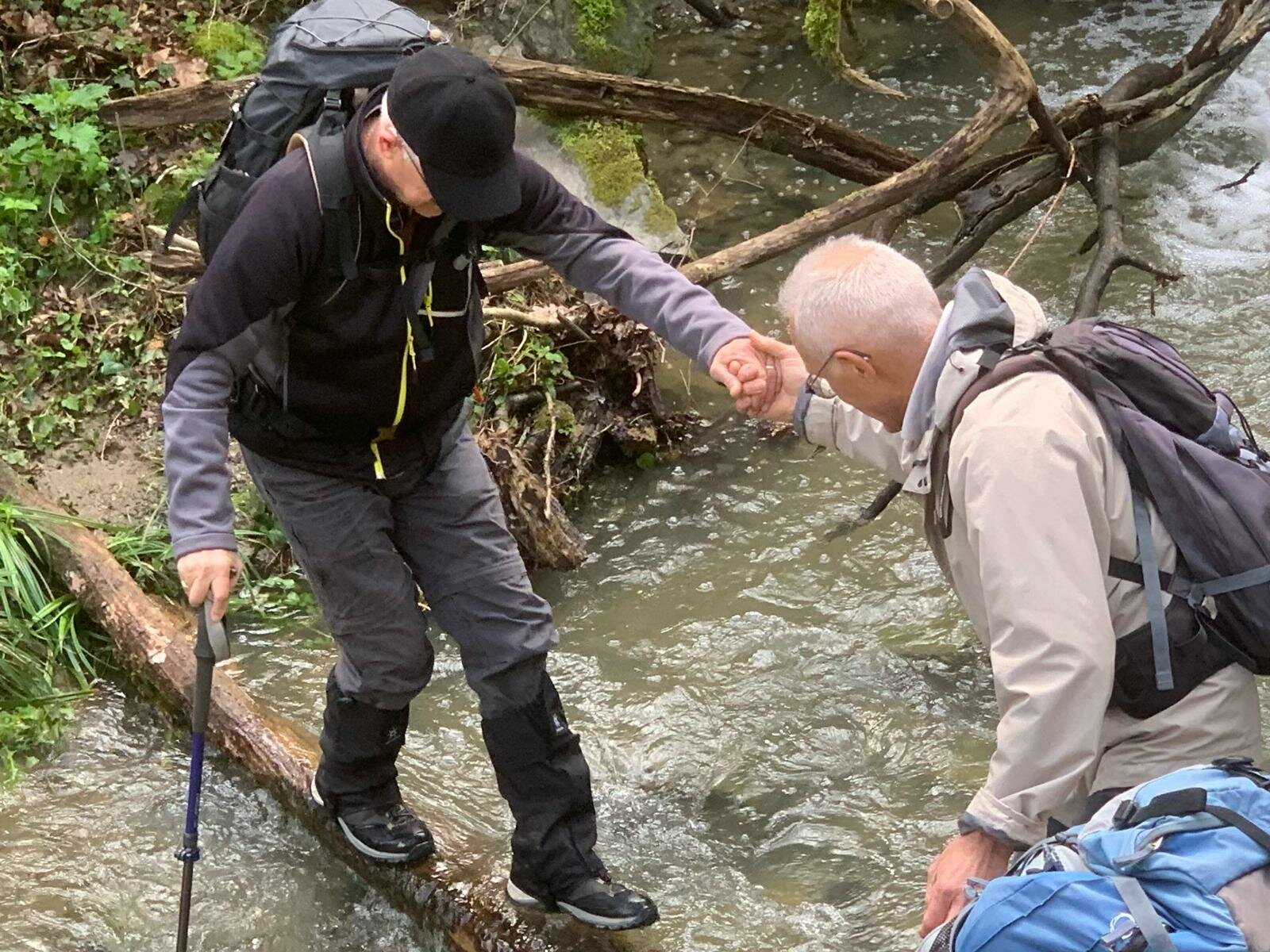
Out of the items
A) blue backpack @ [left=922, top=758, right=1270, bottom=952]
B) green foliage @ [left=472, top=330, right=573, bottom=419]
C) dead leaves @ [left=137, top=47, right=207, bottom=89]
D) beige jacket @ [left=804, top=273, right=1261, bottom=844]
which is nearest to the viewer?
blue backpack @ [left=922, top=758, right=1270, bottom=952]

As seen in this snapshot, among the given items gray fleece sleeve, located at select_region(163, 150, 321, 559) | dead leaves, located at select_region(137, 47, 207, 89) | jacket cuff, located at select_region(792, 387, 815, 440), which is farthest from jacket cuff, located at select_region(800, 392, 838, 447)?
dead leaves, located at select_region(137, 47, 207, 89)

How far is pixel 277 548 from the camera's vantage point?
5734 mm

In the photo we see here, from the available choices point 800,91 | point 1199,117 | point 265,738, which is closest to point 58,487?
point 265,738

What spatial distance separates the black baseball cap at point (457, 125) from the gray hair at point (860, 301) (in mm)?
696

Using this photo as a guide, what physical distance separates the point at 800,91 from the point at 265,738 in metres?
6.98

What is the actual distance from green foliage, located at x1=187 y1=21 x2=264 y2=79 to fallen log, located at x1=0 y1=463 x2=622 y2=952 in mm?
2729

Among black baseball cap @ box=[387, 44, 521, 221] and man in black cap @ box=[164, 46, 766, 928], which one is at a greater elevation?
black baseball cap @ box=[387, 44, 521, 221]

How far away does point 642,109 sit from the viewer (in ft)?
22.6

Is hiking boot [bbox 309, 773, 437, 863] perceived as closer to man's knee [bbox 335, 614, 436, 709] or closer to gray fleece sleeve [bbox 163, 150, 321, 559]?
man's knee [bbox 335, 614, 436, 709]

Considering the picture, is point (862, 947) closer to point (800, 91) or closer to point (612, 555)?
point (612, 555)

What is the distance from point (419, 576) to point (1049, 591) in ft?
5.96

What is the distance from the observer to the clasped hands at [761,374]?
3.37m

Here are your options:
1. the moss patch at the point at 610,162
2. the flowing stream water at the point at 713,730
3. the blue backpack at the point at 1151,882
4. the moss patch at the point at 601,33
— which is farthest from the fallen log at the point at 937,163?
the blue backpack at the point at 1151,882

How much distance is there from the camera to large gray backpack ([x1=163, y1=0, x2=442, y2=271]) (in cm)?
Result: 312
